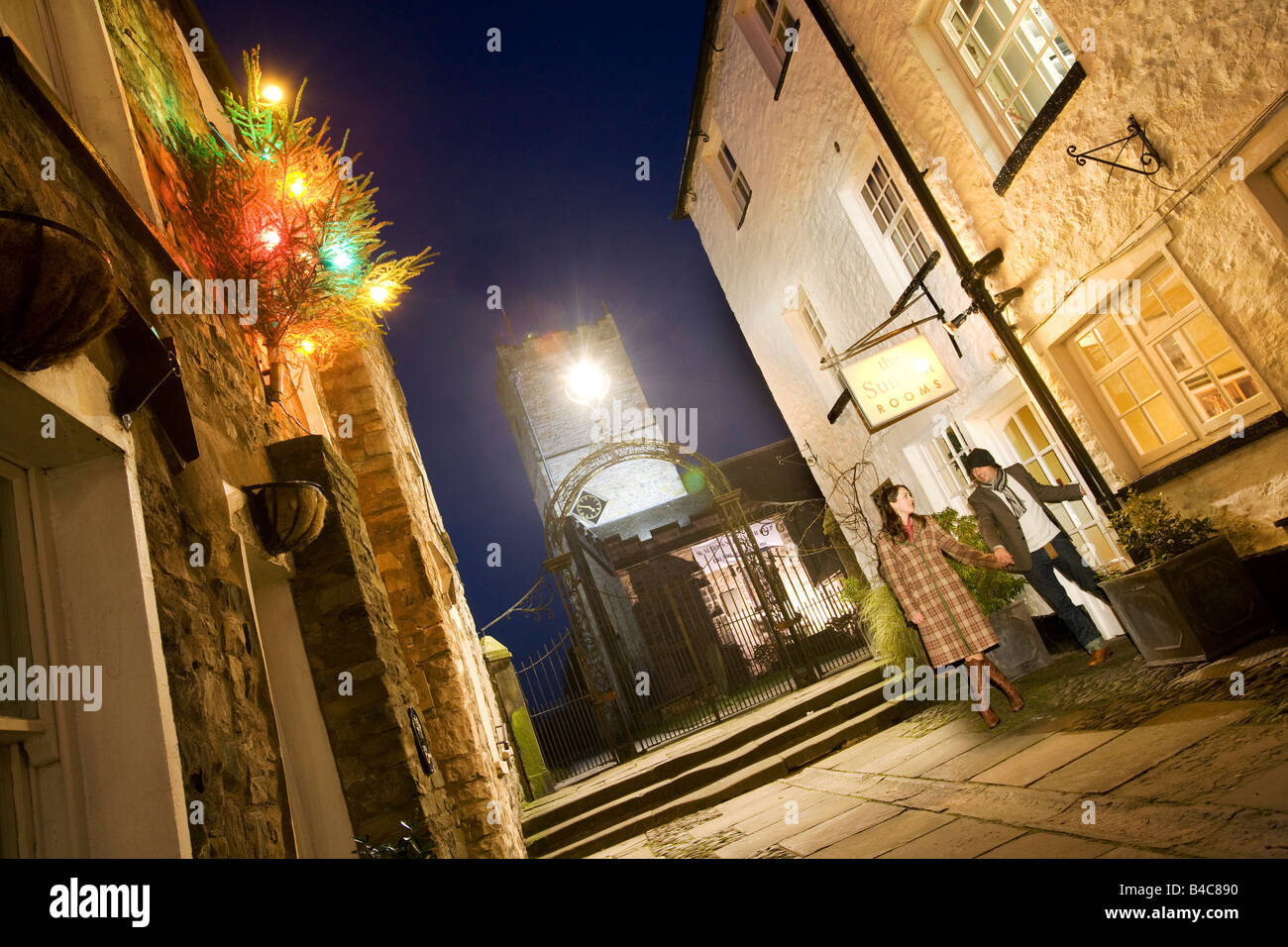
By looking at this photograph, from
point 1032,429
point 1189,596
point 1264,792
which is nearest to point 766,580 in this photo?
point 1032,429

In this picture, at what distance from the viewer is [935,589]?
4.80 metres

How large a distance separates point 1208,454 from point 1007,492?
129 cm

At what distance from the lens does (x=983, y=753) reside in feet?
13.5

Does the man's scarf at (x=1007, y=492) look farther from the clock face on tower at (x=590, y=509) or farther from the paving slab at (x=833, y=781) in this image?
the clock face on tower at (x=590, y=509)

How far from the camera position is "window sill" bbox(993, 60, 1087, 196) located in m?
4.80

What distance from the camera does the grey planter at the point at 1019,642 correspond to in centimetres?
584

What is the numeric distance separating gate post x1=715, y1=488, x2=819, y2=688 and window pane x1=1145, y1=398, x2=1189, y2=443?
5720mm

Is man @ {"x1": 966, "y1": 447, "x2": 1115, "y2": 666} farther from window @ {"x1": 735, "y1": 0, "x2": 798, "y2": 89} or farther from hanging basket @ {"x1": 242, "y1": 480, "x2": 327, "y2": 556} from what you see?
window @ {"x1": 735, "y1": 0, "x2": 798, "y2": 89}

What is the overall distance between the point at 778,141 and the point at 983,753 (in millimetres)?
7849

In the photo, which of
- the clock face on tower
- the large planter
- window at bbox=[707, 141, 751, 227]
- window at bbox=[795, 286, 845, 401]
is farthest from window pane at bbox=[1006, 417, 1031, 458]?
the clock face on tower

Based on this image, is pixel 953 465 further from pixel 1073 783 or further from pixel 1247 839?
pixel 1247 839

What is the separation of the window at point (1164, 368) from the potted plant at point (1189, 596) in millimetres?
781
